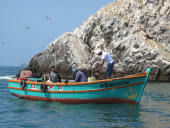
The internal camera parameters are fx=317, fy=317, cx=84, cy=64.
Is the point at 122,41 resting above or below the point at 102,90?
above

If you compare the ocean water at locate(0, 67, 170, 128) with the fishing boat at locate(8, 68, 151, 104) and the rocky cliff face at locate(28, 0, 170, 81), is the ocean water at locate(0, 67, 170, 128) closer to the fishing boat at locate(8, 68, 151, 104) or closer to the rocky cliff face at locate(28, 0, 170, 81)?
the fishing boat at locate(8, 68, 151, 104)

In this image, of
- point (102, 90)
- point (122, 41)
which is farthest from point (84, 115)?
point (122, 41)

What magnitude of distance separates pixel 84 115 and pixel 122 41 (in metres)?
25.9

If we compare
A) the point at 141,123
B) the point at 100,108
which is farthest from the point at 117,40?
the point at 141,123

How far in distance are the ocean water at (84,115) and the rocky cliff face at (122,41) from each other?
1891 cm

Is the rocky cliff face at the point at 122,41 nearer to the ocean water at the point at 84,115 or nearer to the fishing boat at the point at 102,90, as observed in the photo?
the ocean water at the point at 84,115

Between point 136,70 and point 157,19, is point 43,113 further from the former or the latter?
point 157,19

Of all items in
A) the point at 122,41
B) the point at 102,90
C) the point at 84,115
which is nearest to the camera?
the point at 84,115

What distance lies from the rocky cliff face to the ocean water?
1891cm

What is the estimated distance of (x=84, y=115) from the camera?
47.6 ft

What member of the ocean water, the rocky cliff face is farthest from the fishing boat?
the rocky cliff face

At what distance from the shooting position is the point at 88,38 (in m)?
44.0

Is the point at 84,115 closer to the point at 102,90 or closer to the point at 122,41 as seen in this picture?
the point at 102,90

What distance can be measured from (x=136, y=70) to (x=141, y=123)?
24293mm
